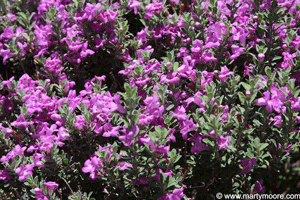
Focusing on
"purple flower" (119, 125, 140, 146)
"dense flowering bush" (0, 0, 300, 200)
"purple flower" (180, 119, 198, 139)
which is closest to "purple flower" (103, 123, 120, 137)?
"dense flowering bush" (0, 0, 300, 200)

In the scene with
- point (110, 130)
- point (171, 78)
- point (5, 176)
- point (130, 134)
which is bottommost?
point (5, 176)

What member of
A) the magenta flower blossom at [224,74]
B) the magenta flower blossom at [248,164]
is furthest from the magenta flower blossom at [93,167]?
the magenta flower blossom at [224,74]

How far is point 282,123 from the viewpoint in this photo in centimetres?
217

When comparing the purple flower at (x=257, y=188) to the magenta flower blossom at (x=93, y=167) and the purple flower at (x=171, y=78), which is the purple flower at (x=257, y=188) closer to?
the purple flower at (x=171, y=78)

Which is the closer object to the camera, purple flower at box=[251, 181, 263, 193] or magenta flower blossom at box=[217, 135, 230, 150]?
magenta flower blossom at box=[217, 135, 230, 150]

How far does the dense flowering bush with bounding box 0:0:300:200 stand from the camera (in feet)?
7.15

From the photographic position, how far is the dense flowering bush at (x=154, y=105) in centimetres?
218

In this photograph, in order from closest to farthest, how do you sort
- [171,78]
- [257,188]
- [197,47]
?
[257,188] → [171,78] → [197,47]

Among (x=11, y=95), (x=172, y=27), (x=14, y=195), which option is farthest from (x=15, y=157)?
(x=172, y=27)

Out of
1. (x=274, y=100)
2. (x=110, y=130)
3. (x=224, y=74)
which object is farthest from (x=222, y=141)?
(x=110, y=130)

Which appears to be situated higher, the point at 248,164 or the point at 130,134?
the point at 130,134

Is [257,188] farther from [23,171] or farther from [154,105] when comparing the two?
[23,171]

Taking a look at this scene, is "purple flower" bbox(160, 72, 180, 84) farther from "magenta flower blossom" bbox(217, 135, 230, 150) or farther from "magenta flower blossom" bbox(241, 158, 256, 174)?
"magenta flower blossom" bbox(241, 158, 256, 174)

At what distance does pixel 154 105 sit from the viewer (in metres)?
2.25
